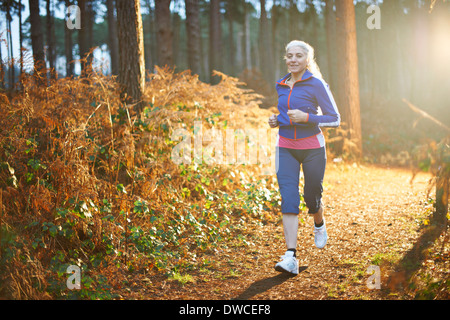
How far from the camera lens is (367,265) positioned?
454 centimetres

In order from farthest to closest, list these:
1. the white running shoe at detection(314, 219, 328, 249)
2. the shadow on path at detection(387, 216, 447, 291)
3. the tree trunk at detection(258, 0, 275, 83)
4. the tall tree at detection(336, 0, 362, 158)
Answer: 1. the tree trunk at detection(258, 0, 275, 83)
2. the tall tree at detection(336, 0, 362, 158)
3. the white running shoe at detection(314, 219, 328, 249)
4. the shadow on path at detection(387, 216, 447, 291)

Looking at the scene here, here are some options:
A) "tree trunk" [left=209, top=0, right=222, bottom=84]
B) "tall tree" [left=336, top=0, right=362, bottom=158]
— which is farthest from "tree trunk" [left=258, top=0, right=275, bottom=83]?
"tall tree" [left=336, top=0, right=362, bottom=158]

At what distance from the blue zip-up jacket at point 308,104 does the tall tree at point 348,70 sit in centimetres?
691

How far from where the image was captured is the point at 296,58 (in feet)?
14.5

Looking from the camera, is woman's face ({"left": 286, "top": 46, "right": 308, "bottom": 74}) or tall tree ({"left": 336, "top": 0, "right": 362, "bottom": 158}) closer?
woman's face ({"left": 286, "top": 46, "right": 308, "bottom": 74})

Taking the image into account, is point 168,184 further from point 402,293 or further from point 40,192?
point 402,293

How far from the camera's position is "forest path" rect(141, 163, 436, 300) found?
156 inches

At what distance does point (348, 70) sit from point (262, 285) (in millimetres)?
8538

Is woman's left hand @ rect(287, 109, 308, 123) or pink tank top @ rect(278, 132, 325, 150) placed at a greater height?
woman's left hand @ rect(287, 109, 308, 123)

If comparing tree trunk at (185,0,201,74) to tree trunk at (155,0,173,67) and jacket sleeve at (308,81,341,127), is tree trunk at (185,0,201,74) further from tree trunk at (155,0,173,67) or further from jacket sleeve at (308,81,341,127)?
jacket sleeve at (308,81,341,127)

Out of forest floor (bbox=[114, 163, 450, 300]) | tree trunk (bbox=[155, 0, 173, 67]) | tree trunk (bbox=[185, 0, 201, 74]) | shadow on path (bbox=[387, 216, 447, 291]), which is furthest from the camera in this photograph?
tree trunk (bbox=[185, 0, 201, 74])

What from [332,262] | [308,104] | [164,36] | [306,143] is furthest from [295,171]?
[164,36]

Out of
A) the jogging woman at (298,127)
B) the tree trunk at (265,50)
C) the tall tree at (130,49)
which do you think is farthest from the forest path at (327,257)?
the tree trunk at (265,50)

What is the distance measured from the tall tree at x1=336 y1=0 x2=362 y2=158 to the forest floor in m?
4.22
